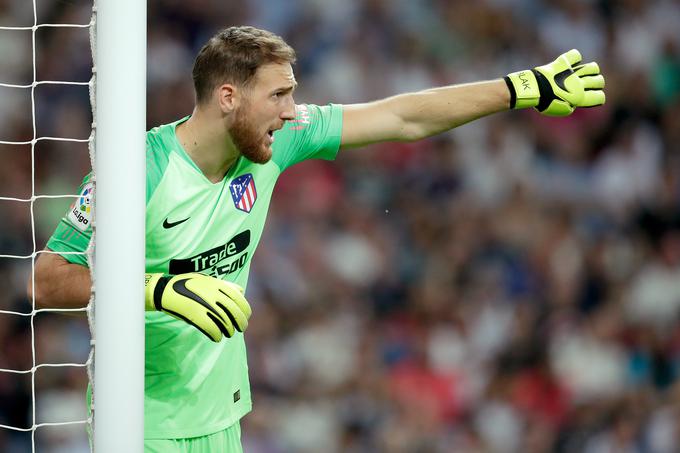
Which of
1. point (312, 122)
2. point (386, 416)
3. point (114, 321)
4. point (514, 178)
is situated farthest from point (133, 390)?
point (514, 178)

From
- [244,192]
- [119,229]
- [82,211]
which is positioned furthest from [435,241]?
[119,229]

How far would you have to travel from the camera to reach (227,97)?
3.15 metres

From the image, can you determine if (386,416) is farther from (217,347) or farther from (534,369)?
(217,347)

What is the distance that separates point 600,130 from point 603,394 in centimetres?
174

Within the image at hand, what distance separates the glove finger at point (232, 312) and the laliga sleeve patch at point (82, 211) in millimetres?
516

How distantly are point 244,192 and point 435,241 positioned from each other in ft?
9.79

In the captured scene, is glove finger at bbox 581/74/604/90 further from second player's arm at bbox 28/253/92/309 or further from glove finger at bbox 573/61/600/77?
second player's arm at bbox 28/253/92/309

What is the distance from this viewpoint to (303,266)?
5988 mm

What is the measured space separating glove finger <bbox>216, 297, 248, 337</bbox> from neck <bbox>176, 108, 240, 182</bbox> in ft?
2.08

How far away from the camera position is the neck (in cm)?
314

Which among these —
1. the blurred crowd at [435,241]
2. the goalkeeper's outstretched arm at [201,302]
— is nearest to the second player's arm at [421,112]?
the goalkeeper's outstretched arm at [201,302]

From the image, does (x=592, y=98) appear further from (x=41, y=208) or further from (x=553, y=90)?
(x=41, y=208)

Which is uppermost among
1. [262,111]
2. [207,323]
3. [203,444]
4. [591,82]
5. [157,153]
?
[591,82]

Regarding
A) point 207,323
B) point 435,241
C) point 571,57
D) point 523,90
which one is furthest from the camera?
point 435,241
